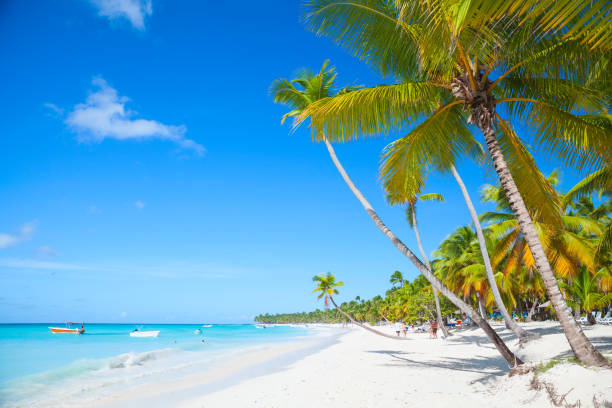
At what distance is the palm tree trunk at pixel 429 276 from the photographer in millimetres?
6305

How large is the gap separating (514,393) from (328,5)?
23.4 ft

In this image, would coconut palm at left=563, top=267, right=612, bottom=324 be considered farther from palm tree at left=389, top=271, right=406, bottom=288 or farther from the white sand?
palm tree at left=389, top=271, right=406, bottom=288

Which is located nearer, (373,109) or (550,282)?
(550,282)

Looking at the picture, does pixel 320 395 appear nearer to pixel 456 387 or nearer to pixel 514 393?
pixel 456 387

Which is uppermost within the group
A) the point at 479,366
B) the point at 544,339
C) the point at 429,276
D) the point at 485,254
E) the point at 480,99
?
the point at 480,99

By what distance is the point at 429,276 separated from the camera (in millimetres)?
7238

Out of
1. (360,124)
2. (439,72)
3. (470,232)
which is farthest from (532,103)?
(470,232)

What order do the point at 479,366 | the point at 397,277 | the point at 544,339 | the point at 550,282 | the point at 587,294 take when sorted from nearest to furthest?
the point at 550,282 < the point at 479,366 < the point at 544,339 < the point at 587,294 < the point at 397,277

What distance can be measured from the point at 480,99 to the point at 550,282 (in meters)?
3.31

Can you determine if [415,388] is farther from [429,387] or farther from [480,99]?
[480,99]

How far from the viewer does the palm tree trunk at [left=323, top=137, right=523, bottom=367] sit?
6.30 metres

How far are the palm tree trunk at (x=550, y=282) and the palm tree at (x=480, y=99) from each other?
0.01 meters

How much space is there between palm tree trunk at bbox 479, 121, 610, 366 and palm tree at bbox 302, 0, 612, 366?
0.05ft

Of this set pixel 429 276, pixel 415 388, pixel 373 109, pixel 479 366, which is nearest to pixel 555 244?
pixel 479 366
